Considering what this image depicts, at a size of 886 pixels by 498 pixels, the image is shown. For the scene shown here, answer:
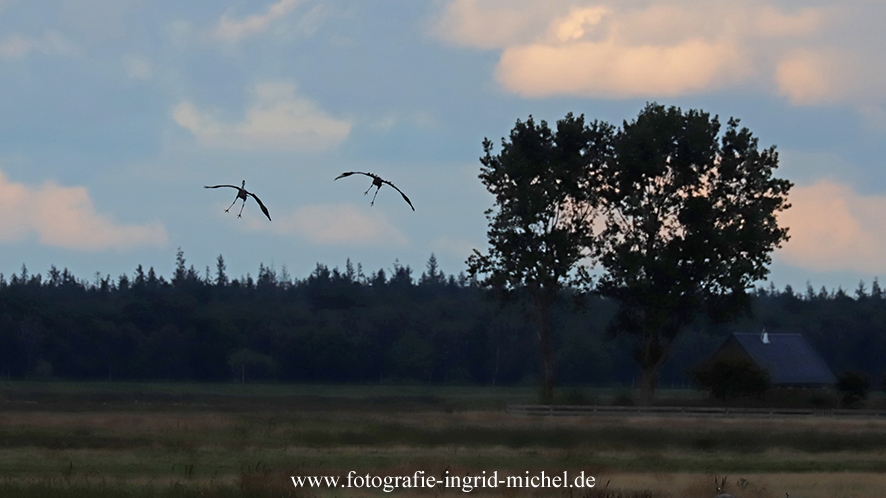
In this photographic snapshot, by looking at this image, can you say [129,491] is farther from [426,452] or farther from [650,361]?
[650,361]

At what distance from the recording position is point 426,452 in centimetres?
4294

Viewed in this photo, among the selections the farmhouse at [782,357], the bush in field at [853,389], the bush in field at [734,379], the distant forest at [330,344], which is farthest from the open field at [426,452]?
the distant forest at [330,344]

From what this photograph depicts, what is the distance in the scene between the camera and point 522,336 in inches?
6432

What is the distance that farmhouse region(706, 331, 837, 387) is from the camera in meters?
78.8

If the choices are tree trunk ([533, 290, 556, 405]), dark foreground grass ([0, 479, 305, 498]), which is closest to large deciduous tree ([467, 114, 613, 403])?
tree trunk ([533, 290, 556, 405])

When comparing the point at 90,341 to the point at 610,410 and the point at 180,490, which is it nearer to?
the point at 610,410

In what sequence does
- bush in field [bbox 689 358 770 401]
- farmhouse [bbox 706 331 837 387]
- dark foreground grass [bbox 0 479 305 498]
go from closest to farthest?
dark foreground grass [bbox 0 479 305 498] → bush in field [bbox 689 358 770 401] → farmhouse [bbox 706 331 837 387]

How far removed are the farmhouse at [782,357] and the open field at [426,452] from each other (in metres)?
15.4

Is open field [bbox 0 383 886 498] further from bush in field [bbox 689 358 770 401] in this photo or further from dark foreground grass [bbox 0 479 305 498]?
bush in field [bbox 689 358 770 401]

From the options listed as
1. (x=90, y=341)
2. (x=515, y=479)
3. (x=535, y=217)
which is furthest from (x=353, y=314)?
(x=515, y=479)

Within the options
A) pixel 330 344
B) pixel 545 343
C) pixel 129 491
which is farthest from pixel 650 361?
pixel 330 344

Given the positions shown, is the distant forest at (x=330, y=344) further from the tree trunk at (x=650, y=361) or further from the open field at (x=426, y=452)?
the open field at (x=426, y=452)

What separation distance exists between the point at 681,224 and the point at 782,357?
13.9 metres

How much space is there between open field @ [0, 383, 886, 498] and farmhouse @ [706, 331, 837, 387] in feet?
50.5
